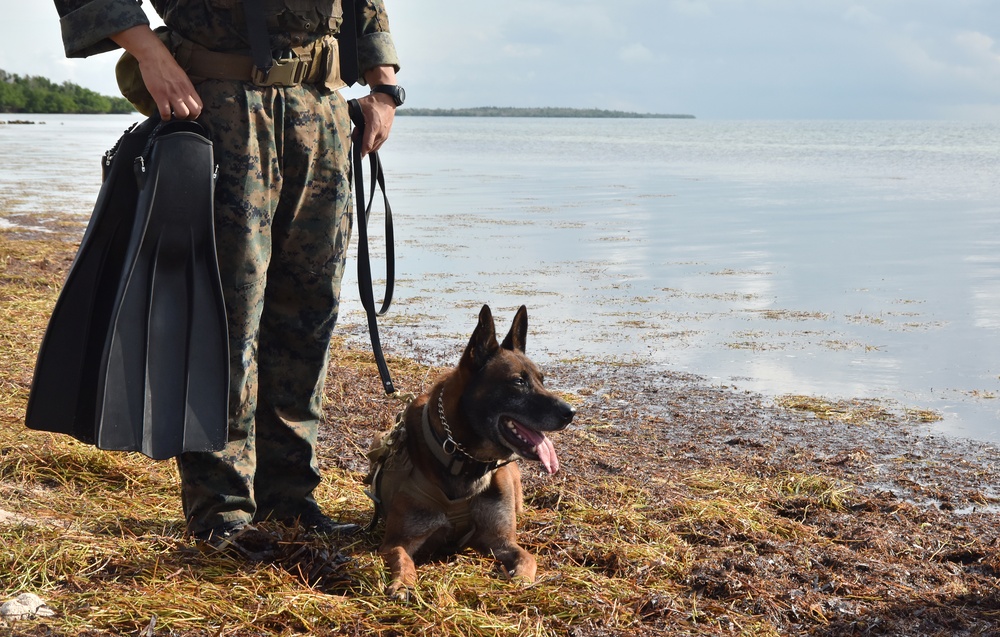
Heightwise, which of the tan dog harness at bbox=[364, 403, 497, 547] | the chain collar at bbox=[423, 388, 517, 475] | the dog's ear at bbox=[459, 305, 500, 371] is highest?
the dog's ear at bbox=[459, 305, 500, 371]

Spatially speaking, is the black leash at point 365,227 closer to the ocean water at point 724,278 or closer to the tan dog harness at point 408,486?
the tan dog harness at point 408,486

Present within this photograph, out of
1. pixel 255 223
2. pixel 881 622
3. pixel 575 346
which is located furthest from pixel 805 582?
pixel 575 346

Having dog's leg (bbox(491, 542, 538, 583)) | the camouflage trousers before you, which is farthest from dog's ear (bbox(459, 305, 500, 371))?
dog's leg (bbox(491, 542, 538, 583))

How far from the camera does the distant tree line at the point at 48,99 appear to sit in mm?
92375

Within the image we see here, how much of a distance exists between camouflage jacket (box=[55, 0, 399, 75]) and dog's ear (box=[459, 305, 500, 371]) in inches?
45.1

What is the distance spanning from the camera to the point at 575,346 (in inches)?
306

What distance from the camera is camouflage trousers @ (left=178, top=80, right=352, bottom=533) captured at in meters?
3.09

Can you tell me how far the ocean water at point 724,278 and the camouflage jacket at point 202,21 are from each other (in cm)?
418

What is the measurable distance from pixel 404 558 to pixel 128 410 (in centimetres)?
108

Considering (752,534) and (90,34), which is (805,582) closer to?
(752,534)

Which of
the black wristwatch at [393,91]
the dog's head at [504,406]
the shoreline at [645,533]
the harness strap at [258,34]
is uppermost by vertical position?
the harness strap at [258,34]

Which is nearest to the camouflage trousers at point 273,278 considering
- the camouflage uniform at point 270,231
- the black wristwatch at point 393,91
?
the camouflage uniform at point 270,231

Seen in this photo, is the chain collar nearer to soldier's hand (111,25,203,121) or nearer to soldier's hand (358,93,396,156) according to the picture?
soldier's hand (358,93,396,156)

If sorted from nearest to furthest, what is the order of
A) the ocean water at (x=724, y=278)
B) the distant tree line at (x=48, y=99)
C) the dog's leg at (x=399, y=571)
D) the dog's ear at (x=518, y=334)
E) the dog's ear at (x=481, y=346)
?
the dog's leg at (x=399, y=571)
the dog's ear at (x=481, y=346)
the dog's ear at (x=518, y=334)
the ocean water at (x=724, y=278)
the distant tree line at (x=48, y=99)
